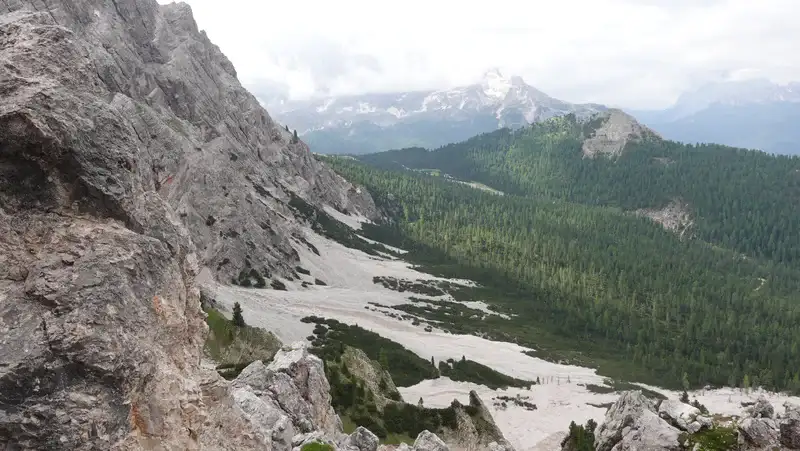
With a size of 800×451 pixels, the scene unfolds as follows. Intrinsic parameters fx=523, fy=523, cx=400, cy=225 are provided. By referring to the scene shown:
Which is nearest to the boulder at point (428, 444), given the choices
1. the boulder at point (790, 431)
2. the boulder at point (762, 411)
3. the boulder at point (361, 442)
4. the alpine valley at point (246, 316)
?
the alpine valley at point (246, 316)

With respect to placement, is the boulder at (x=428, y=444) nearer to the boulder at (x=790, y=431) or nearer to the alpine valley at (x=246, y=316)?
the alpine valley at (x=246, y=316)

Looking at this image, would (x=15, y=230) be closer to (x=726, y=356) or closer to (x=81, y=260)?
(x=81, y=260)

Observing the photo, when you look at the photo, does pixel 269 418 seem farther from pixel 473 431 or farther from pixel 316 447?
pixel 473 431

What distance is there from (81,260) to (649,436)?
139 feet

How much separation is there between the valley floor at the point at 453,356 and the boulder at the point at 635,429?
27.9 meters

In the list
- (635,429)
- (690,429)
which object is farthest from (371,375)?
(690,429)

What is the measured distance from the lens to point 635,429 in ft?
139

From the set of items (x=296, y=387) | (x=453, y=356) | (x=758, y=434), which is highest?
(x=296, y=387)

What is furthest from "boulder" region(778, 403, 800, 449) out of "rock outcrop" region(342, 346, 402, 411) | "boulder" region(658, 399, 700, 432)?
"rock outcrop" region(342, 346, 402, 411)

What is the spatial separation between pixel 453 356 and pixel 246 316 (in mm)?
41742

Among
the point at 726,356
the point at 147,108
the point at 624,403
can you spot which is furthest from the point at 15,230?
the point at 726,356

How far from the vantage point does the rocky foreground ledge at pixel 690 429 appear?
123ft

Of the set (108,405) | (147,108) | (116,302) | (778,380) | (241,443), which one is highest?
(147,108)

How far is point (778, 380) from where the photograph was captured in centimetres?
11488
